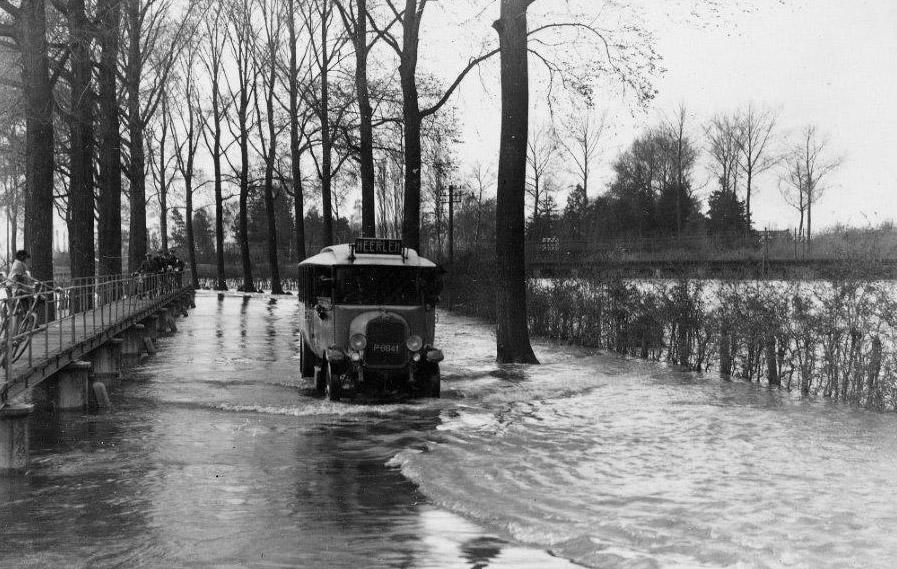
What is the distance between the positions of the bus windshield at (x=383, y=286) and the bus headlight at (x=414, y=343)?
643mm

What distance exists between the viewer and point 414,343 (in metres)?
14.7

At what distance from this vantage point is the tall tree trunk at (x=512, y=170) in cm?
1967

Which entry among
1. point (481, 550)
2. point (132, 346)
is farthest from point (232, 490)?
point (132, 346)

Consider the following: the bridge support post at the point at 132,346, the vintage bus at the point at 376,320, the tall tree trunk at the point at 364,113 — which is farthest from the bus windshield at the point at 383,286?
the tall tree trunk at the point at 364,113

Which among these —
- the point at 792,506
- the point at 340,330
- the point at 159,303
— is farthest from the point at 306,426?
the point at 159,303

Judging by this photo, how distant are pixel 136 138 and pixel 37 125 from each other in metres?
16.4

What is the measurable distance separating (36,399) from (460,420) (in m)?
7.50

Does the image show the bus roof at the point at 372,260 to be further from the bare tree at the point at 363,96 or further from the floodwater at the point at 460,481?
the bare tree at the point at 363,96

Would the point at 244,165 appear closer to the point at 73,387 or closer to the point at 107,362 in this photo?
the point at 107,362

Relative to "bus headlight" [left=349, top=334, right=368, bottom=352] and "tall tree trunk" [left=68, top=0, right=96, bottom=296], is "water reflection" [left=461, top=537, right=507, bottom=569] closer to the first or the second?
"bus headlight" [left=349, top=334, right=368, bottom=352]

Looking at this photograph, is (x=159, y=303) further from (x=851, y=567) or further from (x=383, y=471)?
(x=851, y=567)

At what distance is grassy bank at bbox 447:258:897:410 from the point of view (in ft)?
46.6

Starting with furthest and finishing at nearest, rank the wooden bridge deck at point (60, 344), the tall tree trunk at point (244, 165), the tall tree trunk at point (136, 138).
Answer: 1. the tall tree trunk at point (244, 165)
2. the tall tree trunk at point (136, 138)
3. the wooden bridge deck at point (60, 344)

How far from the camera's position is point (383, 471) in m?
10.2
